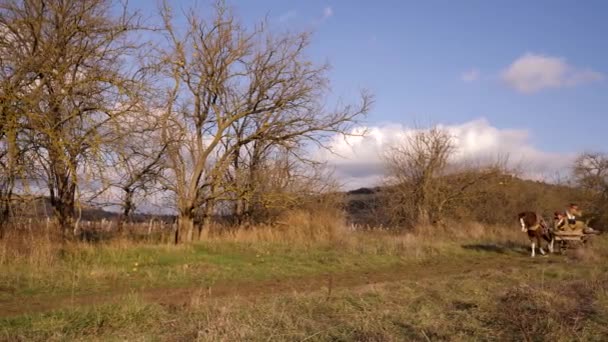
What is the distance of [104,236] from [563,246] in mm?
16160

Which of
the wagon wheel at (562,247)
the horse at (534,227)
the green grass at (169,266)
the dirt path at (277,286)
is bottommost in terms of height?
the dirt path at (277,286)

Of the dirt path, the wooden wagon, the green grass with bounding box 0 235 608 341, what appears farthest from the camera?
the wooden wagon

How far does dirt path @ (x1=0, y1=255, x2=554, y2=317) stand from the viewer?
9.41 m

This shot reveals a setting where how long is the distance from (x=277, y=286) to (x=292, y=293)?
4.94 feet

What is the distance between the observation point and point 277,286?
12016mm

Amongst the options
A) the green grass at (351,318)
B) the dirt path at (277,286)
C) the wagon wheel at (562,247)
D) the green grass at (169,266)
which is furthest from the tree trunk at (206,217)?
the wagon wheel at (562,247)

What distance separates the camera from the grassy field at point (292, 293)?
22.9ft

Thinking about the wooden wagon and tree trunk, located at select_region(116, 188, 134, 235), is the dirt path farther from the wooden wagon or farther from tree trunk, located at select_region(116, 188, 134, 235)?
tree trunk, located at select_region(116, 188, 134, 235)

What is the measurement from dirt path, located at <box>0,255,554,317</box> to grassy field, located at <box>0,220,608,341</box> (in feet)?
0.10

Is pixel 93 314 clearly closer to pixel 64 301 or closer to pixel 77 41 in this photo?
pixel 64 301

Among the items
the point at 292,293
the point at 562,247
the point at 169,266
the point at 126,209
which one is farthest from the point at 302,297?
the point at 562,247

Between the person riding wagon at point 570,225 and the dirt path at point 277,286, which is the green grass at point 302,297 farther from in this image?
the person riding wagon at point 570,225

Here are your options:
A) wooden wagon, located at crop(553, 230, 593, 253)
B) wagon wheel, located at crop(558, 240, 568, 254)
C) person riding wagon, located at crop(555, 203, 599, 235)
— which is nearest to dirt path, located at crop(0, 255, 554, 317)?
wooden wagon, located at crop(553, 230, 593, 253)

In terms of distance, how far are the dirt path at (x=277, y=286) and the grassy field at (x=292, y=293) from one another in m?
0.03
